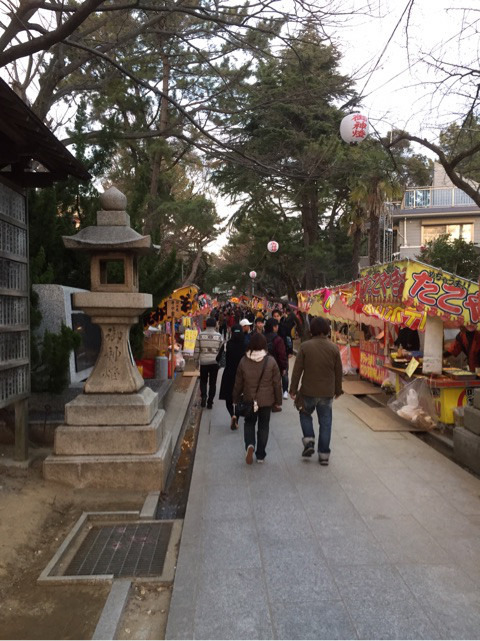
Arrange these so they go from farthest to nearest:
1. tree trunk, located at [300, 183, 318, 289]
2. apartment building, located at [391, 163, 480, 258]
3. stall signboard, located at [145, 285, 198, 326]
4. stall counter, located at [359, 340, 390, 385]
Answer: apartment building, located at [391, 163, 480, 258] < tree trunk, located at [300, 183, 318, 289] < stall signboard, located at [145, 285, 198, 326] < stall counter, located at [359, 340, 390, 385]

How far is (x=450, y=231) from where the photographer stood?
2797 centimetres

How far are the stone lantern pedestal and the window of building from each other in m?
25.4

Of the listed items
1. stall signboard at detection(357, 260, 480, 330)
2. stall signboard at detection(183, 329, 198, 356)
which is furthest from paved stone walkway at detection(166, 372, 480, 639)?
stall signboard at detection(183, 329, 198, 356)

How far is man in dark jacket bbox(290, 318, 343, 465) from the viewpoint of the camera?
605cm

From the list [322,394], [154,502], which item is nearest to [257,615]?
[154,502]

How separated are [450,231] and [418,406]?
2285cm

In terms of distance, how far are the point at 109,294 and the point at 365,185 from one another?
17397 millimetres

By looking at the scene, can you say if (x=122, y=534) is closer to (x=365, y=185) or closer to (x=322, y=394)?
(x=322, y=394)

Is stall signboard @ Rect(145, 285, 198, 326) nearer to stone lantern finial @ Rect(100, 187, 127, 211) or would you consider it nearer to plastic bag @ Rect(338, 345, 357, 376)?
plastic bag @ Rect(338, 345, 357, 376)

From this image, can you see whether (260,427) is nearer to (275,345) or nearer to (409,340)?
(275,345)

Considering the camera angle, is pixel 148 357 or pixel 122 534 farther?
pixel 148 357

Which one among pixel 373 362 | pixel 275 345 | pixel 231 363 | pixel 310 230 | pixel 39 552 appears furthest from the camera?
pixel 310 230

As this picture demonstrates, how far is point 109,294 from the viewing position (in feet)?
18.6

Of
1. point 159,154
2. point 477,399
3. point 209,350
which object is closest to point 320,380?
point 477,399
